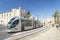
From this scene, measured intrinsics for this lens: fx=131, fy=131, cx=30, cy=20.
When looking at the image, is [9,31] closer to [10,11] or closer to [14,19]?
[14,19]

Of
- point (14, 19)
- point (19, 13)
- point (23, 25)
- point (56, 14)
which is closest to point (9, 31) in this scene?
point (14, 19)

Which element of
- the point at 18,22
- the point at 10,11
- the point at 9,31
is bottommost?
the point at 9,31

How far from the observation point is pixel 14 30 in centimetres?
2377

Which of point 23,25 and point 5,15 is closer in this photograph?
point 23,25

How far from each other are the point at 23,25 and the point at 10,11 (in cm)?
3951

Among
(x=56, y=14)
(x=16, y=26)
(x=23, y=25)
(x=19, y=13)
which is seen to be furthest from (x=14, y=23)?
(x=56, y=14)

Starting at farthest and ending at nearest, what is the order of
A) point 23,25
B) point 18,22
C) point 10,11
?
point 10,11
point 23,25
point 18,22

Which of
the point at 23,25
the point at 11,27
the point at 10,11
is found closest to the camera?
the point at 11,27

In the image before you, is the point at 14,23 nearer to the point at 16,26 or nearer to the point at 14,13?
the point at 16,26

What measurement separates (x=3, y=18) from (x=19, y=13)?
→ 8499 millimetres

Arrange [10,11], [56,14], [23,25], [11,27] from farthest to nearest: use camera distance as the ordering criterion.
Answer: [56,14] → [10,11] → [23,25] → [11,27]

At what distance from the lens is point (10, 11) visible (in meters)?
65.6

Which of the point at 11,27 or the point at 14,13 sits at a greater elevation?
the point at 14,13

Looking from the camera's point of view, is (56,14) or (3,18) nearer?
(3,18)
